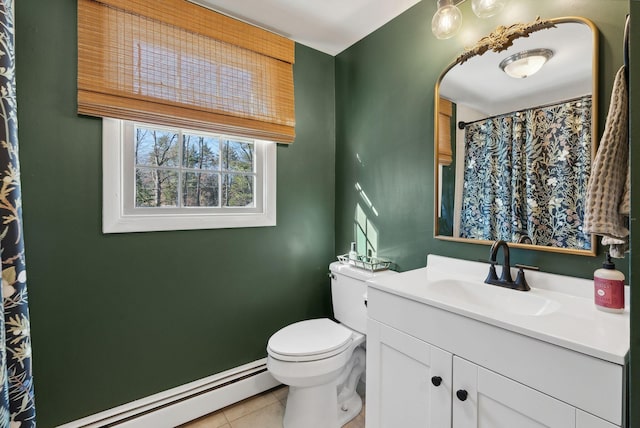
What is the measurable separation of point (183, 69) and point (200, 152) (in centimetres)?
45

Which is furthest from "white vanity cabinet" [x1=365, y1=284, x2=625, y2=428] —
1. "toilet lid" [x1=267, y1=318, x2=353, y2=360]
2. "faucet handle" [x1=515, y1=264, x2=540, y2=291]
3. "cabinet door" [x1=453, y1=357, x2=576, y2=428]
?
"faucet handle" [x1=515, y1=264, x2=540, y2=291]

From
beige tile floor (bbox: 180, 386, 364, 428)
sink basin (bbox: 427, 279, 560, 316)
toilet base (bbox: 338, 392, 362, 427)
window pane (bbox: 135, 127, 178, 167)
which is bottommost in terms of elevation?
beige tile floor (bbox: 180, 386, 364, 428)

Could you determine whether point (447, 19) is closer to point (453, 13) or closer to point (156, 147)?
point (453, 13)

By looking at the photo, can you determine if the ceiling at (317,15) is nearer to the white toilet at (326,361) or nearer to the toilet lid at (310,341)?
the white toilet at (326,361)

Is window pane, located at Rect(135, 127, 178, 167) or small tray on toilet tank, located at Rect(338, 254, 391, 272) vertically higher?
window pane, located at Rect(135, 127, 178, 167)

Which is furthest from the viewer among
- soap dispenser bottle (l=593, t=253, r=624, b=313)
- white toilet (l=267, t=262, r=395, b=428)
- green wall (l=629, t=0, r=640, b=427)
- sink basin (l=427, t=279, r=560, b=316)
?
white toilet (l=267, t=262, r=395, b=428)

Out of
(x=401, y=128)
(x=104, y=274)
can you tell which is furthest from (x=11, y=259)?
(x=401, y=128)

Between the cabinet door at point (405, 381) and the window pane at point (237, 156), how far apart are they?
4.13ft

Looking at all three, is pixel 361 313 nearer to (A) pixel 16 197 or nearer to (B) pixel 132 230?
(B) pixel 132 230

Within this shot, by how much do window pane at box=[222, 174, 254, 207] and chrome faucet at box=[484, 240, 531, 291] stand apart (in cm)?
141

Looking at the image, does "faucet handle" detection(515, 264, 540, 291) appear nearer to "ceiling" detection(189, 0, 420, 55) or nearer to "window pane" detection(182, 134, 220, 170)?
"ceiling" detection(189, 0, 420, 55)

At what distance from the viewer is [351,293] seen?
5.94 feet

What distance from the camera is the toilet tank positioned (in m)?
1.73

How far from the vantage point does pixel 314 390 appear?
60.9 inches
